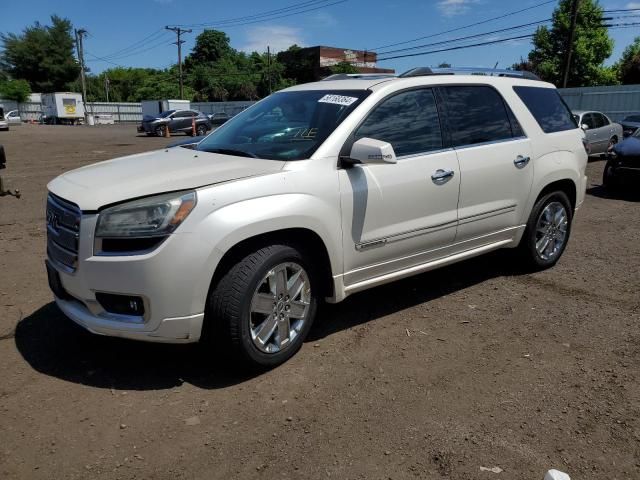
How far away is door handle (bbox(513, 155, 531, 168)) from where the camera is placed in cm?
469

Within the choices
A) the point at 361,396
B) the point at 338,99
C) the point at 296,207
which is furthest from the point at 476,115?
the point at 361,396

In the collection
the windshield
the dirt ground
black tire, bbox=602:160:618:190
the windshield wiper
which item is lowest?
the dirt ground

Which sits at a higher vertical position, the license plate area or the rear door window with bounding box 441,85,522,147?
the rear door window with bounding box 441,85,522,147

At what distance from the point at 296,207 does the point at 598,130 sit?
1474cm

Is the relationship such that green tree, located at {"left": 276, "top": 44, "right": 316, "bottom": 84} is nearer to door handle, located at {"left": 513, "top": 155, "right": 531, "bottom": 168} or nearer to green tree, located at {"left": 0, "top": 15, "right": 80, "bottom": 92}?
green tree, located at {"left": 0, "top": 15, "right": 80, "bottom": 92}

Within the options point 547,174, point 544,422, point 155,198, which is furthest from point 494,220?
point 155,198

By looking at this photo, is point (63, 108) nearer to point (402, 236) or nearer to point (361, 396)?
point (402, 236)

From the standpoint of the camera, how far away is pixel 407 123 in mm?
4066

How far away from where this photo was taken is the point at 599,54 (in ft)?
173

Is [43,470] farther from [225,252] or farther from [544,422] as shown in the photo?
[544,422]

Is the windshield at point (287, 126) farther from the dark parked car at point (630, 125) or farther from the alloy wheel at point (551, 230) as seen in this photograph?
the dark parked car at point (630, 125)

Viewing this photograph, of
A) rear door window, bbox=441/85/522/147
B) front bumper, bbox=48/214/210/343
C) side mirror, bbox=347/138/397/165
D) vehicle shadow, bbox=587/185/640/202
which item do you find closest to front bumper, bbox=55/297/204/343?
front bumper, bbox=48/214/210/343

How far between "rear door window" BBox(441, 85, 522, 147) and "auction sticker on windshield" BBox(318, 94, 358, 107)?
89cm

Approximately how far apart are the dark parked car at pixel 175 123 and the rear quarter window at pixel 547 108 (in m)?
29.9
